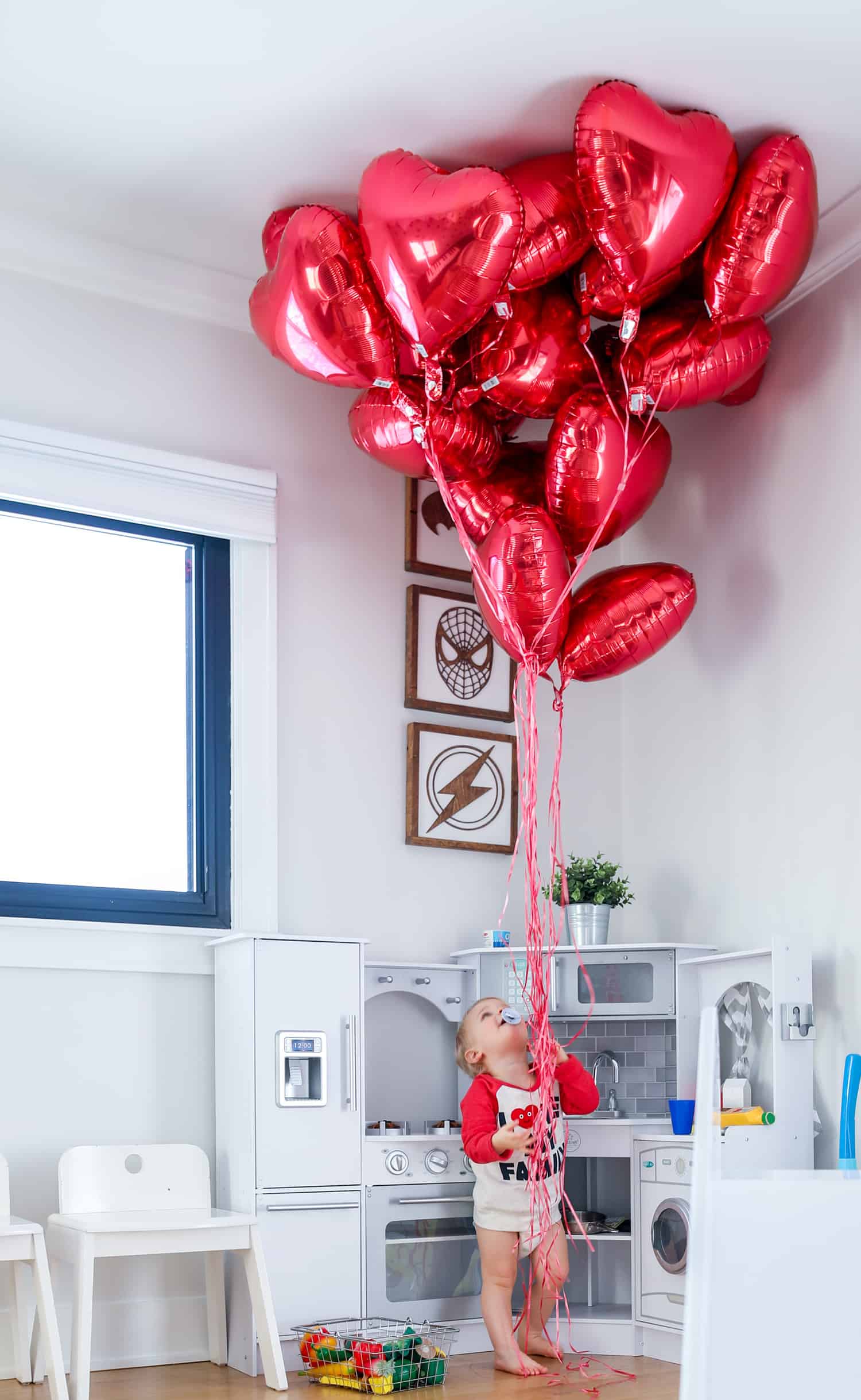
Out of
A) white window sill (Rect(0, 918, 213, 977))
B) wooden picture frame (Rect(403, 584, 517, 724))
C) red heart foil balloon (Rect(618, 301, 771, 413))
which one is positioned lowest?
white window sill (Rect(0, 918, 213, 977))

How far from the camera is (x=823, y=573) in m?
3.66

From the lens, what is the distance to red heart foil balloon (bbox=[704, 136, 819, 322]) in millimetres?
3080

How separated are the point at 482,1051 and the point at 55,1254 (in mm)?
1111

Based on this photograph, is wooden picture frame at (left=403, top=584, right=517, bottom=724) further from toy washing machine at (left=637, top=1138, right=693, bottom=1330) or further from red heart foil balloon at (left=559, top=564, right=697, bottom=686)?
toy washing machine at (left=637, top=1138, right=693, bottom=1330)

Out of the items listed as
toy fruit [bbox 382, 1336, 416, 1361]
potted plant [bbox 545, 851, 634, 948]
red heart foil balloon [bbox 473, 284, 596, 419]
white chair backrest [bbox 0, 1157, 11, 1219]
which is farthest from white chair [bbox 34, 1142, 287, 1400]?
red heart foil balloon [bbox 473, 284, 596, 419]

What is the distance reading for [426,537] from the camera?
4.23 metres

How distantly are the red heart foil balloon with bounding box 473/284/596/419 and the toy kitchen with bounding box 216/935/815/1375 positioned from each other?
56.3 inches

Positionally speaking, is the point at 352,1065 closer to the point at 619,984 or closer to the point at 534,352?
the point at 619,984

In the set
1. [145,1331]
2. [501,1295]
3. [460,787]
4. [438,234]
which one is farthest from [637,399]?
[145,1331]

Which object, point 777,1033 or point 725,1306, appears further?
point 777,1033

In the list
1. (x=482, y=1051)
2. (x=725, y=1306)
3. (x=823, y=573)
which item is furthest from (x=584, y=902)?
(x=725, y=1306)

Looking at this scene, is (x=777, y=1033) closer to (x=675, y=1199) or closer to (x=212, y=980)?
(x=675, y=1199)

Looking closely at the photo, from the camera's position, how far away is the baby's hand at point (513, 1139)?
3.31m

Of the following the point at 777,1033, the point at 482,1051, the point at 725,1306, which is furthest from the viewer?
the point at 482,1051
